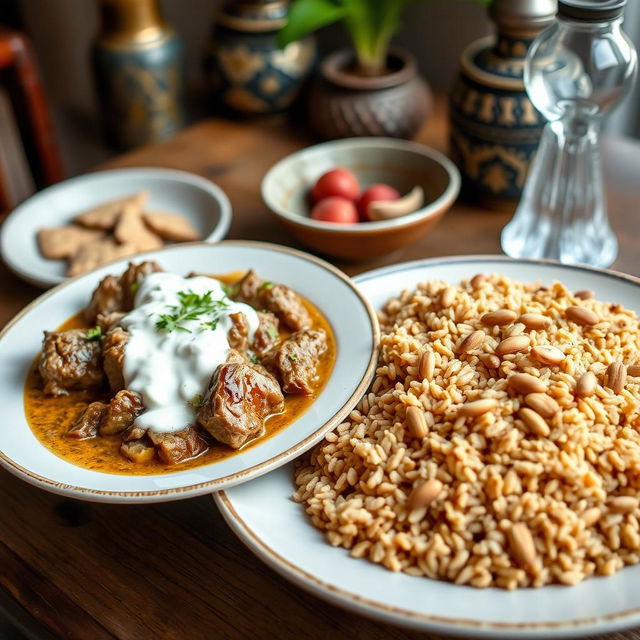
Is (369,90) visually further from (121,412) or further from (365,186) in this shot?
(121,412)

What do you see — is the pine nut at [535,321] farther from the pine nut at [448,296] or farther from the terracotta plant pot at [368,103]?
the terracotta plant pot at [368,103]

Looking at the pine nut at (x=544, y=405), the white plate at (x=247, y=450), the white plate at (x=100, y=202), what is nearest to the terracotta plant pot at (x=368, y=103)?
the white plate at (x=100, y=202)

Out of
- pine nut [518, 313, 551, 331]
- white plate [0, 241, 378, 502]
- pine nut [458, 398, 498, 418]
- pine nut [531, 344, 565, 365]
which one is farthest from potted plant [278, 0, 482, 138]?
pine nut [458, 398, 498, 418]

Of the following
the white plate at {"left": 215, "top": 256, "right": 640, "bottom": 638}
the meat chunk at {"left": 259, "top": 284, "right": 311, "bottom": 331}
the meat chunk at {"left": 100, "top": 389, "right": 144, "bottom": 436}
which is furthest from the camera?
the meat chunk at {"left": 259, "top": 284, "right": 311, "bottom": 331}

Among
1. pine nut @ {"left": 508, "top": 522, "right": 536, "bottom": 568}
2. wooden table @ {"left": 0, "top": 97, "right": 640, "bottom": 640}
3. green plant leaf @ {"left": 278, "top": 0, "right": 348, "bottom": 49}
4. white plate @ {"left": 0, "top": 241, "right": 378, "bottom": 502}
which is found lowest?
wooden table @ {"left": 0, "top": 97, "right": 640, "bottom": 640}

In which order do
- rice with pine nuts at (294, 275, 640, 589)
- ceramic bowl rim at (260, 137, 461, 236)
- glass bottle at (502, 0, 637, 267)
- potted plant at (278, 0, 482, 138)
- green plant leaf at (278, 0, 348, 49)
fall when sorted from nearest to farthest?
rice with pine nuts at (294, 275, 640, 589)
glass bottle at (502, 0, 637, 267)
ceramic bowl rim at (260, 137, 461, 236)
green plant leaf at (278, 0, 348, 49)
potted plant at (278, 0, 482, 138)

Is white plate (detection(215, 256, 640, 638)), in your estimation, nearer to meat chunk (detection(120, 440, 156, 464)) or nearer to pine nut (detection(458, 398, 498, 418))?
meat chunk (detection(120, 440, 156, 464))
